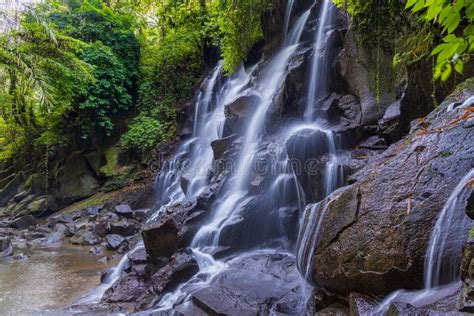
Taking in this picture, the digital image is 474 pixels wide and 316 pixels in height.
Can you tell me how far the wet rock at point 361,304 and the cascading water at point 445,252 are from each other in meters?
0.07

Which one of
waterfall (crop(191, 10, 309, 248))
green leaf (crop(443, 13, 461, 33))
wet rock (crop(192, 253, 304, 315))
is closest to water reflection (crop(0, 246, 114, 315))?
waterfall (crop(191, 10, 309, 248))

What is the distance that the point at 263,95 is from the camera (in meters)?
9.83

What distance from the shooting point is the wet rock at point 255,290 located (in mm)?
4238

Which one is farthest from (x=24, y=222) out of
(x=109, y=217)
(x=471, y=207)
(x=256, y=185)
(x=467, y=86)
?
(x=471, y=207)

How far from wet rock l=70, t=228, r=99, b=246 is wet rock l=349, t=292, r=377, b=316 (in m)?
8.23

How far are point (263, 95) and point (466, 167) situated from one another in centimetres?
706

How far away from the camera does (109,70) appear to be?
14133 millimetres

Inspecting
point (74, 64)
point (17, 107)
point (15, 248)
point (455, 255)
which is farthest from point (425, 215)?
point (17, 107)

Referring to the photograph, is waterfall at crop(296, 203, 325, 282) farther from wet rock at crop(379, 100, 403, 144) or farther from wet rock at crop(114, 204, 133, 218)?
wet rock at crop(114, 204, 133, 218)

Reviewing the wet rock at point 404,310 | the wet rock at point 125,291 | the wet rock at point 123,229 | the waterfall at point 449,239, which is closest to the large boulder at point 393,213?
the waterfall at point 449,239

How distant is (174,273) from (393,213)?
3703 millimetres

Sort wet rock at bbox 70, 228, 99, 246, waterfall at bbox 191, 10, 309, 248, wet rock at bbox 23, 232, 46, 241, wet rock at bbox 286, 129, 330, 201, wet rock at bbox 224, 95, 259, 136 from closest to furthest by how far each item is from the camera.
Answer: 1. wet rock at bbox 286, 129, 330, 201
2. waterfall at bbox 191, 10, 309, 248
3. wet rock at bbox 224, 95, 259, 136
4. wet rock at bbox 70, 228, 99, 246
5. wet rock at bbox 23, 232, 46, 241

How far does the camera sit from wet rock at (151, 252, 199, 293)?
564 cm

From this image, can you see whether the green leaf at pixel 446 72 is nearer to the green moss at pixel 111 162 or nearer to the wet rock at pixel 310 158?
the wet rock at pixel 310 158
